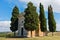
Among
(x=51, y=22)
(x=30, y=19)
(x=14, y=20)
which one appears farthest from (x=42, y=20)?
(x=14, y=20)

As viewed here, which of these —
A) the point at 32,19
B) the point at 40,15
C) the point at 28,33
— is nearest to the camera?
the point at 32,19

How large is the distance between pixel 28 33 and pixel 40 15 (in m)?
8.04

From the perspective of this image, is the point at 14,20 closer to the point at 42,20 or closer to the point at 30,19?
the point at 42,20

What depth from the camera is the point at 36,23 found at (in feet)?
161

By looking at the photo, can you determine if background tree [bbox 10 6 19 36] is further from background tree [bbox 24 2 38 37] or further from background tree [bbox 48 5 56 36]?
background tree [bbox 48 5 56 36]

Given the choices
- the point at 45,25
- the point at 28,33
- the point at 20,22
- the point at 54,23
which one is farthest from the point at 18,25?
the point at 54,23

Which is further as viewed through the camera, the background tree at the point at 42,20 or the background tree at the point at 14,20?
the background tree at the point at 14,20

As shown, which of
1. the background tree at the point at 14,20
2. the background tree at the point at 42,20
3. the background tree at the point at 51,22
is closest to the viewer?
the background tree at the point at 42,20

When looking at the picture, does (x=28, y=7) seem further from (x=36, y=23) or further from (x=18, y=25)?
(x=18, y=25)

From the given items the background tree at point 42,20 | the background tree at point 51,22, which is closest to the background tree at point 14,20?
the background tree at point 42,20

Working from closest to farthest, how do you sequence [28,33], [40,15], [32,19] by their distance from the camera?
[32,19] → [28,33] → [40,15]

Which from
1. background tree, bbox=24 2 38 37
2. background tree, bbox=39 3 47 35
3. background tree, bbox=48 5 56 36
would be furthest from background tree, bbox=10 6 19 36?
background tree, bbox=48 5 56 36

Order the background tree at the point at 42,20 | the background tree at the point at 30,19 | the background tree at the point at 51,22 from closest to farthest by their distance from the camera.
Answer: the background tree at the point at 30,19, the background tree at the point at 42,20, the background tree at the point at 51,22

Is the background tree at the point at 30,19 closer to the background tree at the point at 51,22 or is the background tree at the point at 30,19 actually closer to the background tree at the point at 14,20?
the background tree at the point at 14,20
